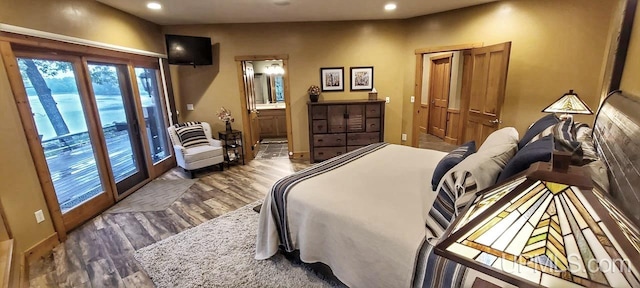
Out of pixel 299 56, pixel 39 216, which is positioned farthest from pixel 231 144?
pixel 39 216

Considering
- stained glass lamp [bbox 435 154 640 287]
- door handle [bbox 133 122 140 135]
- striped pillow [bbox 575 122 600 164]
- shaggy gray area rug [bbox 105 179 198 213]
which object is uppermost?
stained glass lamp [bbox 435 154 640 287]

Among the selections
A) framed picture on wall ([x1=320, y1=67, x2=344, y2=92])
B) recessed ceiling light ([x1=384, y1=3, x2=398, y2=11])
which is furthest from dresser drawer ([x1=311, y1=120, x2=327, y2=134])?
recessed ceiling light ([x1=384, y1=3, x2=398, y2=11])

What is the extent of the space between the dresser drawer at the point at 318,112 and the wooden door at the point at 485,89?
7.58 ft

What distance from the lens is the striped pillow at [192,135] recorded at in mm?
4480

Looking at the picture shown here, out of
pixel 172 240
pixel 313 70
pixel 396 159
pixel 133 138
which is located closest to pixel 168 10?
pixel 133 138

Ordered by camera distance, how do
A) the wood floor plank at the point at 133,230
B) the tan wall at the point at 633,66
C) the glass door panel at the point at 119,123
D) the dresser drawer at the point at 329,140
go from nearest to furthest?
the tan wall at the point at 633,66 < the wood floor plank at the point at 133,230 < the glass door panel at the point at 119,123 < the dresser drawer at the point at 329,140

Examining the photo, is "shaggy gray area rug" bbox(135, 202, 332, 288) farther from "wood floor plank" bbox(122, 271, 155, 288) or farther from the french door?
the french door

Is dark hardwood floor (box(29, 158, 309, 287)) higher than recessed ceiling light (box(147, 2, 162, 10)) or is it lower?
lower

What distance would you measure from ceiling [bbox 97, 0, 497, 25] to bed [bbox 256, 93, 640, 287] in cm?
250

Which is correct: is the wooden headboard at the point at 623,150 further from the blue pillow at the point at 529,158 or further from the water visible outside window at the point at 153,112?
the water visible outside window at the point at 153,112

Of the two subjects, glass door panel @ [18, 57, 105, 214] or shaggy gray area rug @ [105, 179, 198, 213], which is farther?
shaggy gray area rug @ [105, 179, 198, 213]

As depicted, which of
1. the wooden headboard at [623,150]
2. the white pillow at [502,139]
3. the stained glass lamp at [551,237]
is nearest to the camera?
the stained glass lamp at [551,237]

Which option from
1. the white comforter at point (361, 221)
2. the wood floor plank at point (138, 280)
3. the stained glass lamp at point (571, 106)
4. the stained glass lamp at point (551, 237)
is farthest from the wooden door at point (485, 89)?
the wood floor plank at point (138, 280)

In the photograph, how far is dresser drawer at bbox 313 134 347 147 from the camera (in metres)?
4.80
